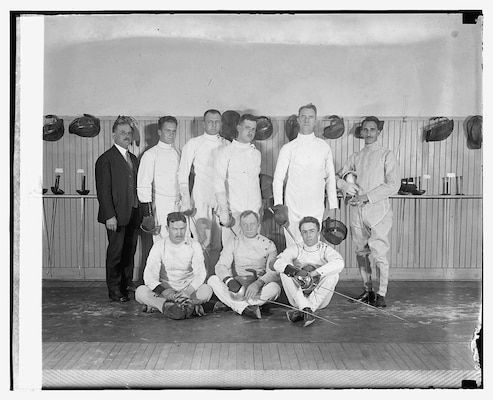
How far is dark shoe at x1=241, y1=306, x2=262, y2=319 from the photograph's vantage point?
15.9 ft

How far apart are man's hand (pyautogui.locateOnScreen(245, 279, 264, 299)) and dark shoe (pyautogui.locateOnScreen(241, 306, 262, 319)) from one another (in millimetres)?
88

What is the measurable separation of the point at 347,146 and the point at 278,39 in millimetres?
965

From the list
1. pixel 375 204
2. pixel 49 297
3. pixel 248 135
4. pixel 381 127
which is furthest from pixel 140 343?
pixel 381 127

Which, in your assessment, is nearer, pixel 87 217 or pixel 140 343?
pixel 140 343

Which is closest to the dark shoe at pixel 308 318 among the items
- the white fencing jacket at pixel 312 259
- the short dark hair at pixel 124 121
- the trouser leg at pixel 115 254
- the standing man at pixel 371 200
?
the white fencing jacket at pixel 312 259

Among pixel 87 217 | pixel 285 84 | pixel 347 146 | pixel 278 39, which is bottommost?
pixel 87 217

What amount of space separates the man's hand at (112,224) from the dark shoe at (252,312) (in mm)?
1196

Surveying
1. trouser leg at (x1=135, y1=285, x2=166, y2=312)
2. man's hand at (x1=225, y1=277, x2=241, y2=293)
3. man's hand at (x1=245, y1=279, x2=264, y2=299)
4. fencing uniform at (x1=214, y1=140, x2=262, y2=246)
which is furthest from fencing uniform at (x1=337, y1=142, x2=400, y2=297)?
trouser leg at (x1=135, y1=285, x2=166, y2=312)

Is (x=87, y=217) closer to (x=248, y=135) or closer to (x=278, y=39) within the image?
(x=248, y=135)

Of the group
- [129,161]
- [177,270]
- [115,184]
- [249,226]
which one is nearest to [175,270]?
[177,270]

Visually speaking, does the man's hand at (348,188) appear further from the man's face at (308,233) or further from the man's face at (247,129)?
the man's face at (247,129)

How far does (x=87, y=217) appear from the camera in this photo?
5000 mm

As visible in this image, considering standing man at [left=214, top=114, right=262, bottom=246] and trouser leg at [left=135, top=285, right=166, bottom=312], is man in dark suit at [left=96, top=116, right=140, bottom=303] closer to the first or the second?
trouser leg at [left=135, top=285, right=166, bottom=312]

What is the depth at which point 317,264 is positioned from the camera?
489cm
